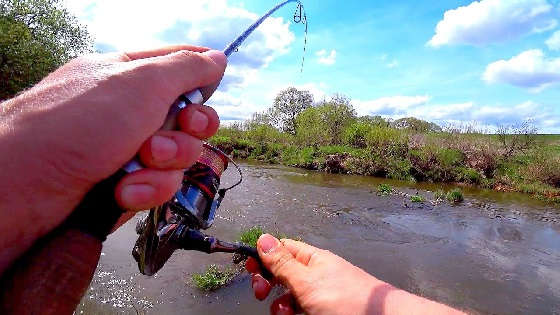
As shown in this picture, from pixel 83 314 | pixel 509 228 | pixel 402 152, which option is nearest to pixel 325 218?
pixel 509 228

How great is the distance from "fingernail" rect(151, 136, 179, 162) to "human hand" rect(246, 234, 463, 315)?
41.6 inches

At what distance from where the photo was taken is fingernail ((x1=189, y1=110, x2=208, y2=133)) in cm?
151

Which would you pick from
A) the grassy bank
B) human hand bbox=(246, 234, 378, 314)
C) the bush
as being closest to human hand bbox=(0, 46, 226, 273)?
human hand bbox=(246, 234, 378, 314)

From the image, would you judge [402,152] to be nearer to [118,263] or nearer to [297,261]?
[118,263]

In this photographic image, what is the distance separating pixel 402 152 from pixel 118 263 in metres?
23.6

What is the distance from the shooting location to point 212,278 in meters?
7.56

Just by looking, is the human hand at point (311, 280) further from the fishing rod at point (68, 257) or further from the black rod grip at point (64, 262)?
the black rod grip at point (64, 262)

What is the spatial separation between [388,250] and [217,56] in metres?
10.1

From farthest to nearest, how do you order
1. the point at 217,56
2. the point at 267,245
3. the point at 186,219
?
the point at 267,245 < the point at 186,219 < the point at 217,56

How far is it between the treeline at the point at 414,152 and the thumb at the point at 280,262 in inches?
938

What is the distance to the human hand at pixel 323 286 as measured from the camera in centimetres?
173

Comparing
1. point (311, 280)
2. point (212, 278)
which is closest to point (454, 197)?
point (212, 278)

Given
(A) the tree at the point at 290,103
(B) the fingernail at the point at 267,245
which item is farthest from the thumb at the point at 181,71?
(A) the tree at the point at 290,103

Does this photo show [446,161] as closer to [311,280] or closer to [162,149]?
[311,280]
